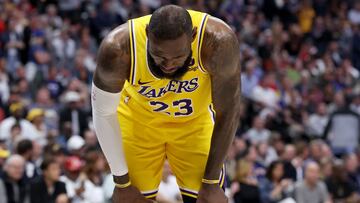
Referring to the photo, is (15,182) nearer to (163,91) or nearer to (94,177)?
(94,177)

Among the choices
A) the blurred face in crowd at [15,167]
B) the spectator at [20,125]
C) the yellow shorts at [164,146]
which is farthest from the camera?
the spectator at [20,125]

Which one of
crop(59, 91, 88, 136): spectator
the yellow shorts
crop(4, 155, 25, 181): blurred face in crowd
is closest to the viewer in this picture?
the yellow shorts

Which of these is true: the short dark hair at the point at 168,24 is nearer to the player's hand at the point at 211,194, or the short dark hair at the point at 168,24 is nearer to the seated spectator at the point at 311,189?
the player's hand at the point at 211,194

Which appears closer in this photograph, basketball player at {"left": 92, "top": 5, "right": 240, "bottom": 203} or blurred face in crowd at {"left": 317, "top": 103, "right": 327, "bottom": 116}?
basketball player at {"left": 92, "top": 5, "right": 240, "bottom": 203}

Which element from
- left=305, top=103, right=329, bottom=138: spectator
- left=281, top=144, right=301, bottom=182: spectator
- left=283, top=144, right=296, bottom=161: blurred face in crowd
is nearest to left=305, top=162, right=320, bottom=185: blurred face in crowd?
left=281, top=144, right=301, bottom=182: spectator

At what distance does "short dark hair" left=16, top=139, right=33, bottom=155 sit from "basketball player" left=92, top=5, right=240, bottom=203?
13.2ft

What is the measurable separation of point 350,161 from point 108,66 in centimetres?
823

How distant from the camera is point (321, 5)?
19766mm

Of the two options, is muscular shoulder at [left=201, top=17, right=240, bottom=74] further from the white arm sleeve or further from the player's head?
the white arm sleeve

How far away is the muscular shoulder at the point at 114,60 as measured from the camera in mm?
4504

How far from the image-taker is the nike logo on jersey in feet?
15.4

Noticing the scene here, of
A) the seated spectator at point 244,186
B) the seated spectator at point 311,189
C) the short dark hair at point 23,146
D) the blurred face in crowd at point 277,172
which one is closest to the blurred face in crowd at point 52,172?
the short dark hair at point 23,146

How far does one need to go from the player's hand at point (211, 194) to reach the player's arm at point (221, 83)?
0.06 meters

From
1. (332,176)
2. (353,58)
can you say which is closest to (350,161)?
(332,176)
